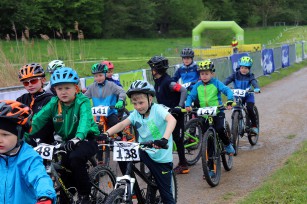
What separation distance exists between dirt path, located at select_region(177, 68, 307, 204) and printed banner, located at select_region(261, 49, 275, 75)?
7692mm

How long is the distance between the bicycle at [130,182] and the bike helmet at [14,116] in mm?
1551

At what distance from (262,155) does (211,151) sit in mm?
2346

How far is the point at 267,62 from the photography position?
26.8 m

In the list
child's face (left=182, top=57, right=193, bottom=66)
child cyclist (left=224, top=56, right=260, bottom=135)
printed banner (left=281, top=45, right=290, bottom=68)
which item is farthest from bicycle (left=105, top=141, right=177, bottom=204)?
printed banner (left=281, top=45, right=290, bottom=68)

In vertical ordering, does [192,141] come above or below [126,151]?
below

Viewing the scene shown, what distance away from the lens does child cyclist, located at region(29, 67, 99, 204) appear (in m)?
5.40

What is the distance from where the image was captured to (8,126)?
3432 mm

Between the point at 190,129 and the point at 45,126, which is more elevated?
the point at 45,126

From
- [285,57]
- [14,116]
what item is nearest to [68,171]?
[14,116]

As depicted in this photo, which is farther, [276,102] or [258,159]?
[276,102]

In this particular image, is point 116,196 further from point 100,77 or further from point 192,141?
point 192,141

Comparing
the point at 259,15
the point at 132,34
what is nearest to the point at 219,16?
the point at 259,15

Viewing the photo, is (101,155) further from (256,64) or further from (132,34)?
(132,34)

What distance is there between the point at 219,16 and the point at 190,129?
349 ft
